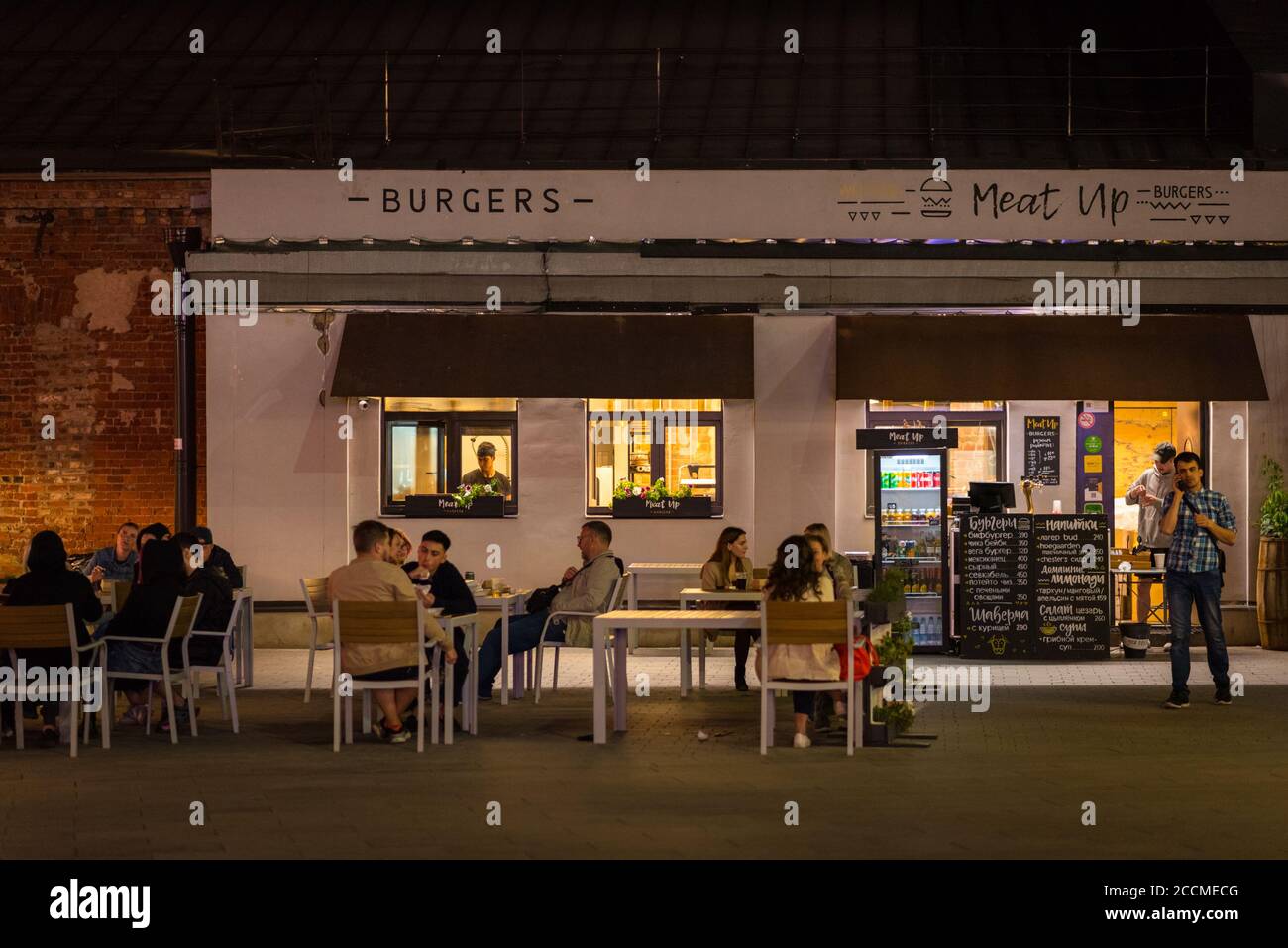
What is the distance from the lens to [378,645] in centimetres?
1062

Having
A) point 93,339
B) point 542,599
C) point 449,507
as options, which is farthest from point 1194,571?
point 93,339

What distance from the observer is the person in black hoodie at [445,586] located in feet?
38.2

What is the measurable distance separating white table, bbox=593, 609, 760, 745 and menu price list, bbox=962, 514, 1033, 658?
4.72 metres

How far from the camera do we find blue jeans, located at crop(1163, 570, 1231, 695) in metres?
12.4

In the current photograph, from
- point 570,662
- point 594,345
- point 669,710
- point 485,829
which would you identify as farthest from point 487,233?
point 485,829

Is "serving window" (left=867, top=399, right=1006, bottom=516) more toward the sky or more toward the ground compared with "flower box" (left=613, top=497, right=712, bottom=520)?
more toward the sky

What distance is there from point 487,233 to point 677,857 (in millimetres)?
11243

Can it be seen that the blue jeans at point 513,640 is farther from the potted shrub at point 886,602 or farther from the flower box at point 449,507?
the flower box at point 449,507

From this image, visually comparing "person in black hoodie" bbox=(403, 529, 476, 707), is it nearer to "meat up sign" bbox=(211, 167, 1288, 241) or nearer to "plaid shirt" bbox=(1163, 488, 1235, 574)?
"plaid shirt" bbox=(1163, 488, 1235, 574)

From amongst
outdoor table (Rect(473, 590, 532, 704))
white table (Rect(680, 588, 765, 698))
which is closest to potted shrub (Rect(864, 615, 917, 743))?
white table (Rect(680, 588, 765, 698))

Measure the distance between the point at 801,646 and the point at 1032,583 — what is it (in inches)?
220

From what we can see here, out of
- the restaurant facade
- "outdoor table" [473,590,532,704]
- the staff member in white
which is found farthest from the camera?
the restaurant facade

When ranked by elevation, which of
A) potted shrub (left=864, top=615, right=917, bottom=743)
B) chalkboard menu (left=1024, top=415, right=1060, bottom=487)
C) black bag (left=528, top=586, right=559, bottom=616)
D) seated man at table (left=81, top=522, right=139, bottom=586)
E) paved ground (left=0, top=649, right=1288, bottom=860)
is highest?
chalkboard menu (left=1024, top=415, right=1060, bottom=487)
